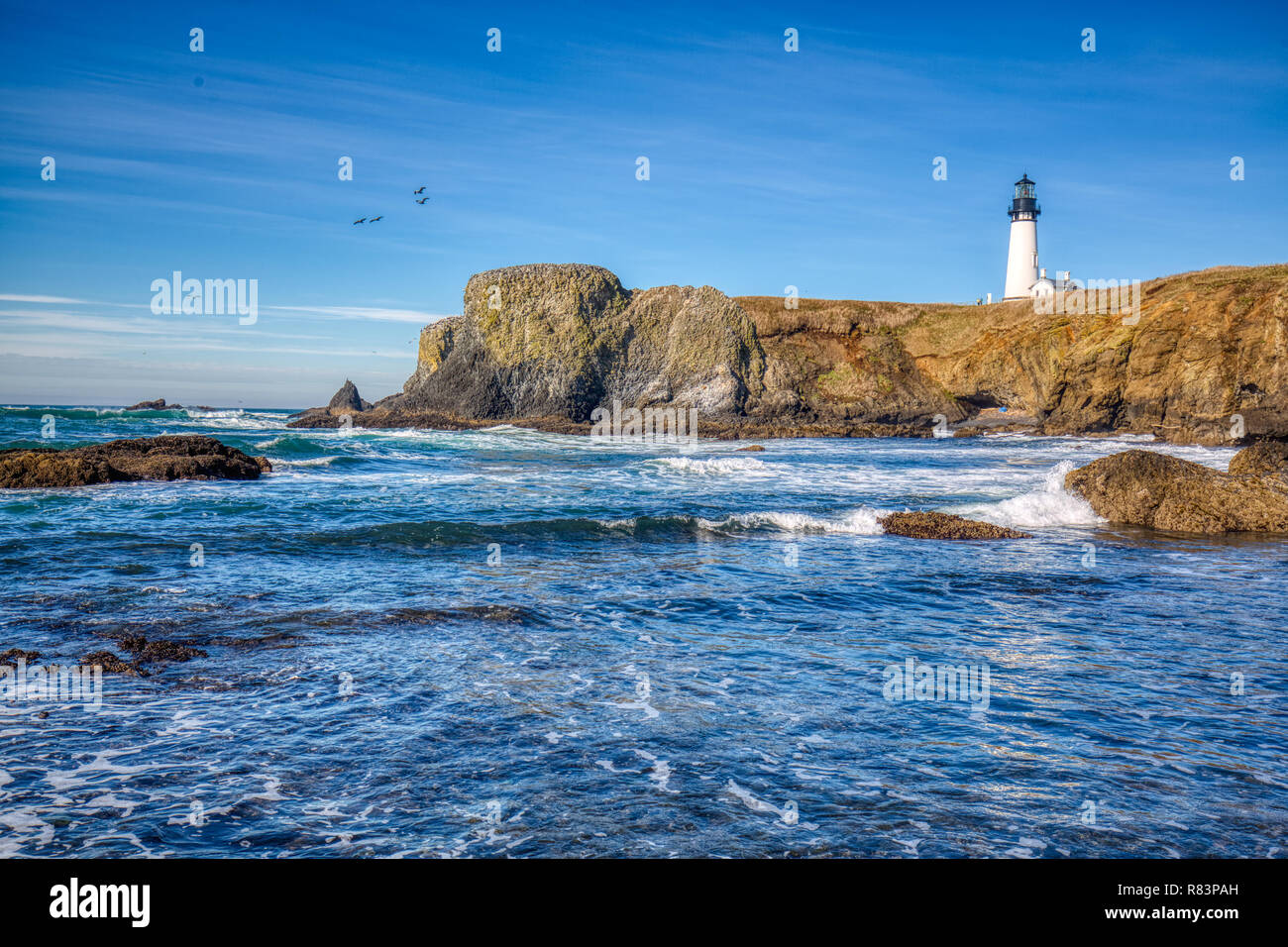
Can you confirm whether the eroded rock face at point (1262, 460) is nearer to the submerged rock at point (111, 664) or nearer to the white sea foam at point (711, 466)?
the white sea foam at point (711, 466)

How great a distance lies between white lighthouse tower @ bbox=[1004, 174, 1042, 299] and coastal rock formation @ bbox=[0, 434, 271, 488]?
2808 inches

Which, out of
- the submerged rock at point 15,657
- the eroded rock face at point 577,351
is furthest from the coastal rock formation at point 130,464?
the eroded rock face at point 577,351

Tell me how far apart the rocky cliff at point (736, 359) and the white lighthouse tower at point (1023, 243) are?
542 cm

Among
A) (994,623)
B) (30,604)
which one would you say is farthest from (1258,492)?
(30,604)

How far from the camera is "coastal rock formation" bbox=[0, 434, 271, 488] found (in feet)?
57.6

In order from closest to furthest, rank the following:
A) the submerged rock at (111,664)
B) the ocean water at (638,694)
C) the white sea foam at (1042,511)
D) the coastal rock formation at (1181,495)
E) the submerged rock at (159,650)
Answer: the ocean water at (638,694) → the submerged rock at (111,664) → the submerged rock at (159,650) → the coastal rock formation at (1181,495) → the white sea foam at (1042,511)

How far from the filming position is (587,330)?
224ft

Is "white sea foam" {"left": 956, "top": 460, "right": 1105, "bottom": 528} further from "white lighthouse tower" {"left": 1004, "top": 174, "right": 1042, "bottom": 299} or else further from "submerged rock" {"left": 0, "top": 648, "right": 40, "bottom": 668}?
"white lighthouse tower" {"left": 1004, "top": 174, "right": 1042, "bottom": 299}

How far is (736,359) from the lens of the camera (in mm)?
68500

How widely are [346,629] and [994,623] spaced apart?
6.33 m

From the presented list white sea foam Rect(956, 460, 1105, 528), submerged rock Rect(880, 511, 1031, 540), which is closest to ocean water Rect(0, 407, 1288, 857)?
submerged rock Rect(880, 511, 1031, 540)

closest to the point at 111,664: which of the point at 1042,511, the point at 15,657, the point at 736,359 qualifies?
the point at 15,657

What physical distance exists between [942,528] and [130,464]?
18.4 meters

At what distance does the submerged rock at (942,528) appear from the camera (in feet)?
44.0
